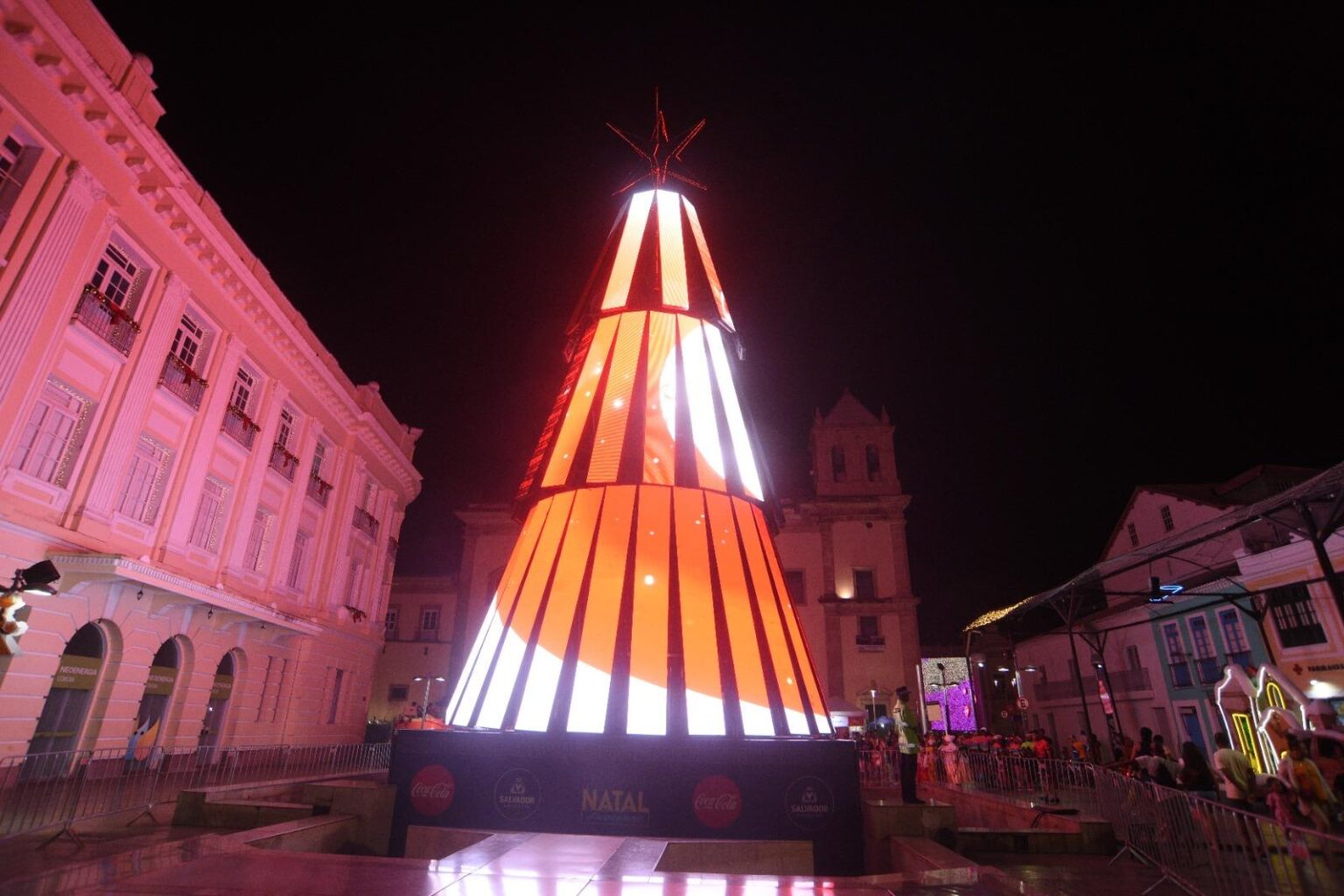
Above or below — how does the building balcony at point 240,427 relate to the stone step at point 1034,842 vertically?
above

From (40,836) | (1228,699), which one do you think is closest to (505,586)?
(40,836)

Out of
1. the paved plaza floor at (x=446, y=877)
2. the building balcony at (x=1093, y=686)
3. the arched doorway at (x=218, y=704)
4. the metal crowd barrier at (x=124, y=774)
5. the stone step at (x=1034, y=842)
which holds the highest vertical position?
the building balcony at (x=1093, y=686)

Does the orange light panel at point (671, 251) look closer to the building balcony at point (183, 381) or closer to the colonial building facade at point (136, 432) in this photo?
the colonial building facade at point (136, 432)

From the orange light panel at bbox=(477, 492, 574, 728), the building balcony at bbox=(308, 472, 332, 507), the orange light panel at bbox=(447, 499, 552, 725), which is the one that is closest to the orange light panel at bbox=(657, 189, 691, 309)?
the orange light panel at bbox=(477, 492, 574, 728)

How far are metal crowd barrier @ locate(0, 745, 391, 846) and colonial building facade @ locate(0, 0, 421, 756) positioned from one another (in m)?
0.49

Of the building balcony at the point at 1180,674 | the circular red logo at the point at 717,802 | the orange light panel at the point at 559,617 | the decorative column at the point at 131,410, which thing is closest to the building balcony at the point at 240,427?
the decorative column at the point at 131,410

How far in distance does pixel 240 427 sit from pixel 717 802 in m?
15.2

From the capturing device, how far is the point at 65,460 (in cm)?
1182

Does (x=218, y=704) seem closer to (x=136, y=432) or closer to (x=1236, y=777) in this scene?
(x=136, y=432)

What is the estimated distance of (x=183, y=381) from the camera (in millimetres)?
14633

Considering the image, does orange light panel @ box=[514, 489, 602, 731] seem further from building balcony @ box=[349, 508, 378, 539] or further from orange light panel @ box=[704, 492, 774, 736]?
building balcony @ box=[349, 508, 378, 539]

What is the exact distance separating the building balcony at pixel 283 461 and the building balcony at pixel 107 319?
551 cm

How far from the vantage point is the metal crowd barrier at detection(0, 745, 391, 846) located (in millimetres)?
7984

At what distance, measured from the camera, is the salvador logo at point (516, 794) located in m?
7.72
